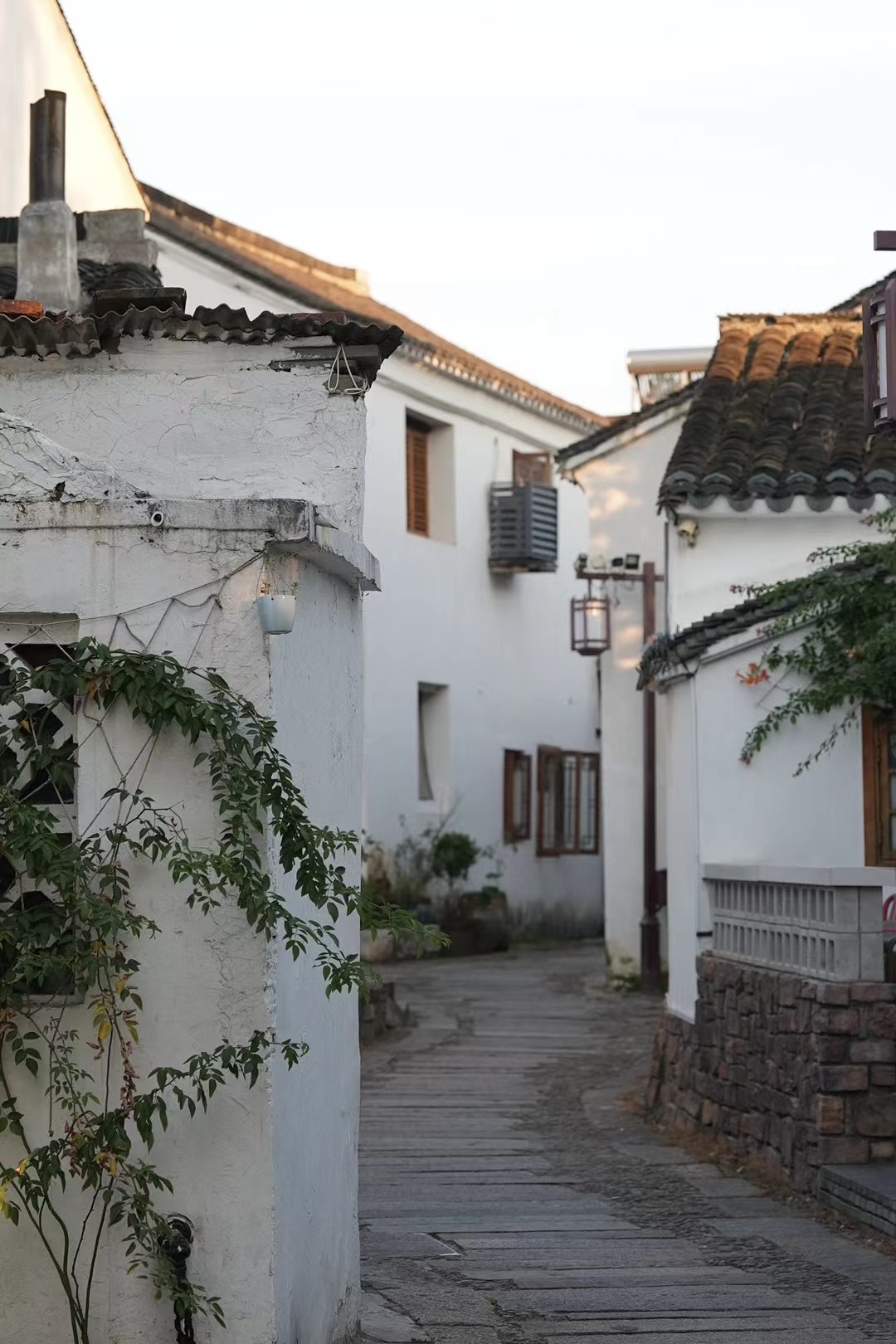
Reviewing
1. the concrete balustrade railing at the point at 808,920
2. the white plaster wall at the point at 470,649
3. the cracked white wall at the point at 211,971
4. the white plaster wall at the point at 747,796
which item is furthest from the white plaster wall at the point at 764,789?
the white plaster wall at the point at 470,649

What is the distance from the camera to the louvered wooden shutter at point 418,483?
2472 centimetres

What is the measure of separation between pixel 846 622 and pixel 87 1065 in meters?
7.36

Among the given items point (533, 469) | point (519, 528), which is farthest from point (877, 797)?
point (533, 469)

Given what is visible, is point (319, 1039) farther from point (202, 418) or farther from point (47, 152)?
point (47, 152)

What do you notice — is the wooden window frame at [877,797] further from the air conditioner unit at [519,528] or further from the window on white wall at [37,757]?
the air conditioner unit at [519,528]

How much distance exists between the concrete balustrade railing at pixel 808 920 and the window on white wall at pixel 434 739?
1341 centimetres

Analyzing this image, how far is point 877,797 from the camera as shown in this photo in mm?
12094

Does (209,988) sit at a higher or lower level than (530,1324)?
higher

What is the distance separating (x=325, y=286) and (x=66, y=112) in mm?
10724

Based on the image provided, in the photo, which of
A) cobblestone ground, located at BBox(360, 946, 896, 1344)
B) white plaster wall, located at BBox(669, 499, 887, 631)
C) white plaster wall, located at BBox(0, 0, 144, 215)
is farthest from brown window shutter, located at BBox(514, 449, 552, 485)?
cobblestone ground, located at BBox(360, 946, 896, 1344)

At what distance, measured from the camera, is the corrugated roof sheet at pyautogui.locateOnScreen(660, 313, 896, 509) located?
14164 mm

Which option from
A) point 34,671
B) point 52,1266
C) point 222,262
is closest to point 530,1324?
point 52,1266

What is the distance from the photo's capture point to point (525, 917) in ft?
86.1

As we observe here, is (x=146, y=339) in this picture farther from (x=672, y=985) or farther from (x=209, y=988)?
(x=672, y=985)
